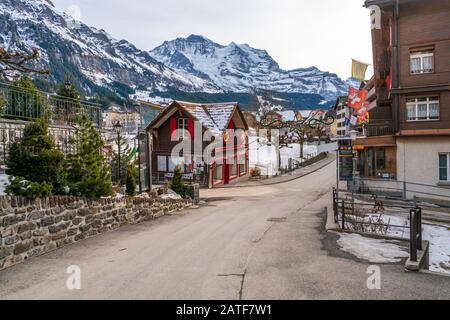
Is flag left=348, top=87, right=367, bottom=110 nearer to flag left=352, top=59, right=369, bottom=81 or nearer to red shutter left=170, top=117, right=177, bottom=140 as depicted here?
flag left=352, top=59, right=369, bottom=81

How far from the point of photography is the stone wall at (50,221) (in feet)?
22.9

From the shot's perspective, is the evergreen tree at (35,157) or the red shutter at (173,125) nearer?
the evergreen tree at (35,157)

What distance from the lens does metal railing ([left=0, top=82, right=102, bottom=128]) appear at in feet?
36.7

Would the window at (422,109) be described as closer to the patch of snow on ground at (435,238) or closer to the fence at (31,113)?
the patch of snow on ground at (435,238)

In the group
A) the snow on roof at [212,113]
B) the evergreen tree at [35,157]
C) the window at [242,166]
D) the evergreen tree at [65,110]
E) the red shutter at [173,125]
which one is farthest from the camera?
the window at [242,166]

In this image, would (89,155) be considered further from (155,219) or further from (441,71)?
(441,71)

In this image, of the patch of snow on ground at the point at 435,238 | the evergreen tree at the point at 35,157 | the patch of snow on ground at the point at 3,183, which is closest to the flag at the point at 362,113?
the patch of snow on ground at the point at 435,238

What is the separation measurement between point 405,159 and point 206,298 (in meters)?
22.1

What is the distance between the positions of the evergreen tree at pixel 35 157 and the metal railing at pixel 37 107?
10.8 ft

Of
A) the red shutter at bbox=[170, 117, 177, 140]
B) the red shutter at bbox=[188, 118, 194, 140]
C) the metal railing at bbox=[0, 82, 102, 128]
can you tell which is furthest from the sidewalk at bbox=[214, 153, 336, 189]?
the metal railing at bbox=[0, 82, 102, 128]

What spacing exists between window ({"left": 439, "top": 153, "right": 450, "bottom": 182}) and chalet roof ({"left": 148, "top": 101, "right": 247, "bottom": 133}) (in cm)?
1772

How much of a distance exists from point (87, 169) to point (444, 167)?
21.6 meters

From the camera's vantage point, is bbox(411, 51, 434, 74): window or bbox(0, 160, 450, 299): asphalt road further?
bbox(411, 51, 434, 74): window

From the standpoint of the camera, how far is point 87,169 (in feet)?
32.2
